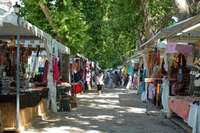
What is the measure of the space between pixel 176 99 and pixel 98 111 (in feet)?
15.4

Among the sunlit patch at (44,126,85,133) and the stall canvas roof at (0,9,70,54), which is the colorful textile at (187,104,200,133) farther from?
the stall canvas roof at (0,9,70,54)

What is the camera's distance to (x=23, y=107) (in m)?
12.9

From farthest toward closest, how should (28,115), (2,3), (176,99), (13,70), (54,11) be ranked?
1. (54,11)
2. (13,70)
3. (176,99)
4. (28,115)
5. (2,3)

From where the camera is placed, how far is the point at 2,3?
12008 mm

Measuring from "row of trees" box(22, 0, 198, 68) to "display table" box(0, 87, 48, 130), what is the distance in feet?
21.2

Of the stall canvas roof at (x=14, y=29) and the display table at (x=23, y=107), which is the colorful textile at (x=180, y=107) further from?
the stall canvas roof at (x=14, y=29)

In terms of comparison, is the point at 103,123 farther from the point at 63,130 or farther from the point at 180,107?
the point at 180,107

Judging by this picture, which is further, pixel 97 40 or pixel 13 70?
pixel 97 40

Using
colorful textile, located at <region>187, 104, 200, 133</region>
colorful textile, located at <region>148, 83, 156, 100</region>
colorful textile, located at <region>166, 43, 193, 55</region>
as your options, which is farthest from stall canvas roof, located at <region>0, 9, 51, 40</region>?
colorful textile, located at <region>148, 83, 156, 100</region>

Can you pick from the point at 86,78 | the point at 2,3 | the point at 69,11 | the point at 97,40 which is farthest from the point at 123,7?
the point at 2,3

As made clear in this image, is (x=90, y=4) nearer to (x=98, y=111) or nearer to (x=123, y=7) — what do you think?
(x=123, y=7)

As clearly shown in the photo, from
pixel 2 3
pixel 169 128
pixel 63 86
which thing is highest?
pixel 2 3

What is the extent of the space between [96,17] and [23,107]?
19.8m

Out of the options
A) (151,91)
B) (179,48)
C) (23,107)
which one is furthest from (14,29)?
(151,91)
